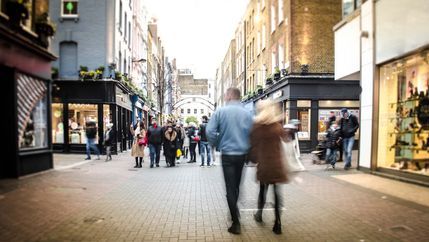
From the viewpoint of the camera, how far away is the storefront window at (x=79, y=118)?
2244 centimetres

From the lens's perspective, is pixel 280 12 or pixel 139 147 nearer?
pixel 139 147

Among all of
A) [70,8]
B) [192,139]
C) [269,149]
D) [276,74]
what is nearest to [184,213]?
[269,149]

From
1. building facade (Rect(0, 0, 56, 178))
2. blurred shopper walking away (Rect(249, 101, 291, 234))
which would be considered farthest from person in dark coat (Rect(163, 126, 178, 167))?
blurred shopper walking away (Rect(249, 101, 291, 234))

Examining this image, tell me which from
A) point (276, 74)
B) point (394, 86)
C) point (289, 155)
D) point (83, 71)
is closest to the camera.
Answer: point (289, 155)

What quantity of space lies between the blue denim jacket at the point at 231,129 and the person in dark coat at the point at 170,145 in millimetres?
10355

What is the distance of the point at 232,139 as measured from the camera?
574 centimetres

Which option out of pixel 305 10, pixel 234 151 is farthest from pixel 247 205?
pixel 305 10

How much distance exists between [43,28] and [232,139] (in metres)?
8.68

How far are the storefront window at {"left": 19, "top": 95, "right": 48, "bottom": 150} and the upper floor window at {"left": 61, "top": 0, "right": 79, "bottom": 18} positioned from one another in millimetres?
11815

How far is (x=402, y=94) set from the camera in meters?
11.1

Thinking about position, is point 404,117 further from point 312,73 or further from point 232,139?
point 312,73

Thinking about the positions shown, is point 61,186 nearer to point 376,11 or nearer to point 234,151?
point 234,151

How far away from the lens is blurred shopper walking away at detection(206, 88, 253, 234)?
221 inches

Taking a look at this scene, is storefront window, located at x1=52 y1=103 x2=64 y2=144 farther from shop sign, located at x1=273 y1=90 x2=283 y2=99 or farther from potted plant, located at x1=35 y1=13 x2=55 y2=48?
shop sign, located at x1=273 y1=90 x2=283 y2=99
